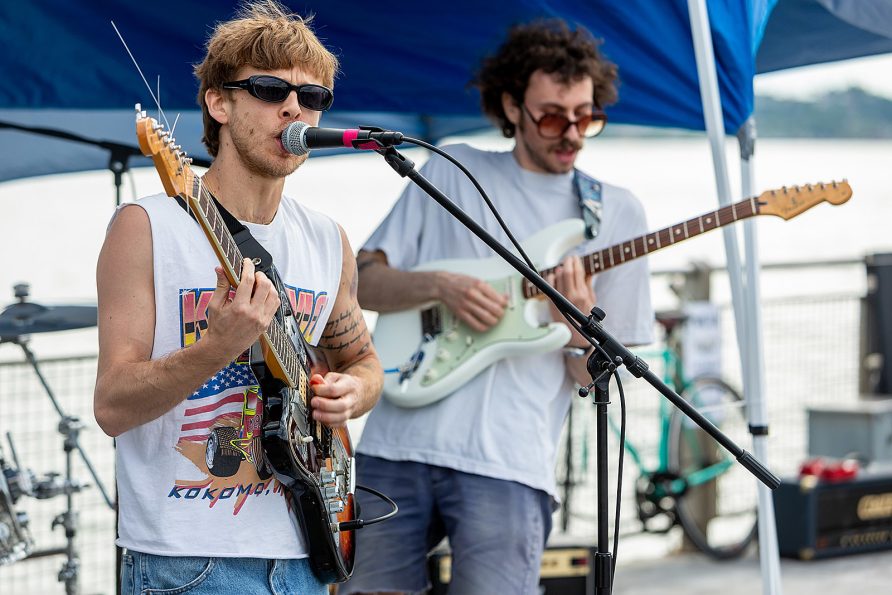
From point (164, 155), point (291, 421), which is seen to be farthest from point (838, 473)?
point (164, 155)

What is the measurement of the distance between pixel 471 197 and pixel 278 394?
132cm

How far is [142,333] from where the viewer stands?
1995mm

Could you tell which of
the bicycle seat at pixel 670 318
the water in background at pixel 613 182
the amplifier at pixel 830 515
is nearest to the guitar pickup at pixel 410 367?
the water in background at pixel 613 182

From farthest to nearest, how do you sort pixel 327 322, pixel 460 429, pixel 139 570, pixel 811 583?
1. pixel 811 583
2. pixel 460 429
3. pixel 327 322
4. pixel 139 570

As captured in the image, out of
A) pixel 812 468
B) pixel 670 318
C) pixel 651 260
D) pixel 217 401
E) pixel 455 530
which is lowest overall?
pixel 812 468

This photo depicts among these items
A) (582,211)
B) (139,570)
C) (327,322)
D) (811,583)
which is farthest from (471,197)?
(811,583)

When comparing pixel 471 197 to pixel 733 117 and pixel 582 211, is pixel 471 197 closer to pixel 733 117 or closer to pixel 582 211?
pixel 582 211

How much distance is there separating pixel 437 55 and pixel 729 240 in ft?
4.43

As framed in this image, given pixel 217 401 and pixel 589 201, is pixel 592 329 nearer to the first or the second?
pixel 217 401

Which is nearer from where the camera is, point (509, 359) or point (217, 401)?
point (217, 401)

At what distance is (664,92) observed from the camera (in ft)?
12.0

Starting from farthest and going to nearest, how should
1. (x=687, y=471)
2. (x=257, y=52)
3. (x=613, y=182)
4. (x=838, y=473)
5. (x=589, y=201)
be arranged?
(x=613, y=182) → (x=687, y=471) → (x=838, y=473) → (x=589, y=201) → (x=257, y=52)

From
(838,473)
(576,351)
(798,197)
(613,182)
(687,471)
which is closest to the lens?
(798,197)

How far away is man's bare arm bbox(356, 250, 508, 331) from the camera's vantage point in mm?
3135
